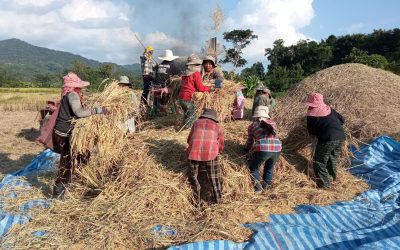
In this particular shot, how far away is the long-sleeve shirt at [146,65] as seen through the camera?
8338 mm

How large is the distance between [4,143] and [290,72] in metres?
24.6

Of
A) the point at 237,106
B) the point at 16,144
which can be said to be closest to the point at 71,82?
the point at 237,106

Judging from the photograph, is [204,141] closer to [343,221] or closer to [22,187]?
[343,221]

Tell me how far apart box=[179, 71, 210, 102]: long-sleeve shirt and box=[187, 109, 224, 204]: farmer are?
123 cm

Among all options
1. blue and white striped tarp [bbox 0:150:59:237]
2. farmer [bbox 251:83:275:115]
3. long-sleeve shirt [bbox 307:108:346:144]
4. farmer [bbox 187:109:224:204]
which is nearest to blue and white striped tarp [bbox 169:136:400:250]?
farmer [bbox 187:109:224:204]

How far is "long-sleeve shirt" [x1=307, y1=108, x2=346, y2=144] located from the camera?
16.9ft

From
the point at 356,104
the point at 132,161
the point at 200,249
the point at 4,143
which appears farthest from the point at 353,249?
the point at 4,143

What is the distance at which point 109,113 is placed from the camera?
538cm

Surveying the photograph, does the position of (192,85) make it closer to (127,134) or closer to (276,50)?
(127,134)

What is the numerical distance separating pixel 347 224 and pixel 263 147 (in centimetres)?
139

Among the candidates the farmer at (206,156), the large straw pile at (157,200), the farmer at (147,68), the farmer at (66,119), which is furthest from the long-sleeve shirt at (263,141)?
the farmer at (147,68)

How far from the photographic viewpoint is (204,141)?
4520 millimetres

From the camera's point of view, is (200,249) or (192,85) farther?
(192,85)

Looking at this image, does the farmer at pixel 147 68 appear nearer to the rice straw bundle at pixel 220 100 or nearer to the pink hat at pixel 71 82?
the rice straw bundle at pixel 220 100
